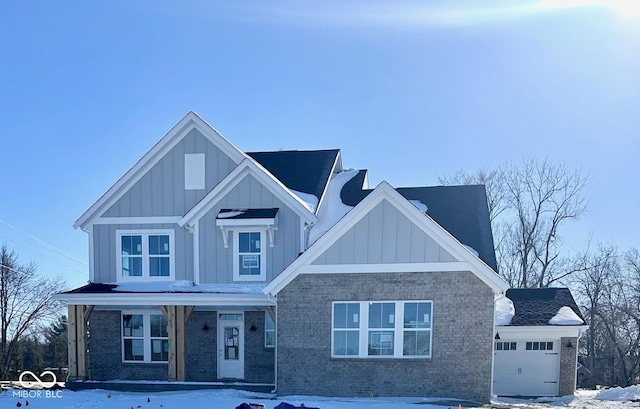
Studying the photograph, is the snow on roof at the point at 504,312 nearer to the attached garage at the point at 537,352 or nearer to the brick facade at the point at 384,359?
the attached garage at the point at 537,352

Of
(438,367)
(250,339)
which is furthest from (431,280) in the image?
(250,339)

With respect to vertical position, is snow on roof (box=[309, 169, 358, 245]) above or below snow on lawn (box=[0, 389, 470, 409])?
above

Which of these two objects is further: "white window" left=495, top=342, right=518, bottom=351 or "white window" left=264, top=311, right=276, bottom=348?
"white window" left=495, top=342, right=518, bottom=351

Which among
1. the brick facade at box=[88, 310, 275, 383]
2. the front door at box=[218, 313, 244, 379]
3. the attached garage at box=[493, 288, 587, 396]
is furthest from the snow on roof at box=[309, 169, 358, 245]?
the attached garage at box=[493, 288, 587, 396]

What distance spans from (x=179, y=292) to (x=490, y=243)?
9526 millimetres

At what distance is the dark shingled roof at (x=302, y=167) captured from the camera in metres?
12.3

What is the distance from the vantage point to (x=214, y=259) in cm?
1095

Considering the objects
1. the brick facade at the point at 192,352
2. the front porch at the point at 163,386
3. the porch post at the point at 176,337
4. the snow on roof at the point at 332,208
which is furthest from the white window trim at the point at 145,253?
the snow on roof at the point at 332,208

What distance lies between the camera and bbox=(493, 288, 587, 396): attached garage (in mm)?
11648

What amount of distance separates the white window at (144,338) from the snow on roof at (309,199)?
5849 millimetres

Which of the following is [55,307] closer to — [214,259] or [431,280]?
[214,259]

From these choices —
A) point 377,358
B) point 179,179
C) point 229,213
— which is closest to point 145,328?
point 229,213

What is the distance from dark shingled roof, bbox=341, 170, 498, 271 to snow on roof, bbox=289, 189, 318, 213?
5.17 ft

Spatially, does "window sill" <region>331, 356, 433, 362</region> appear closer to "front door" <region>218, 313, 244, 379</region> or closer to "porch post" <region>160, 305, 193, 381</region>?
"front door" <region>218, 313, 244, 379</region>
